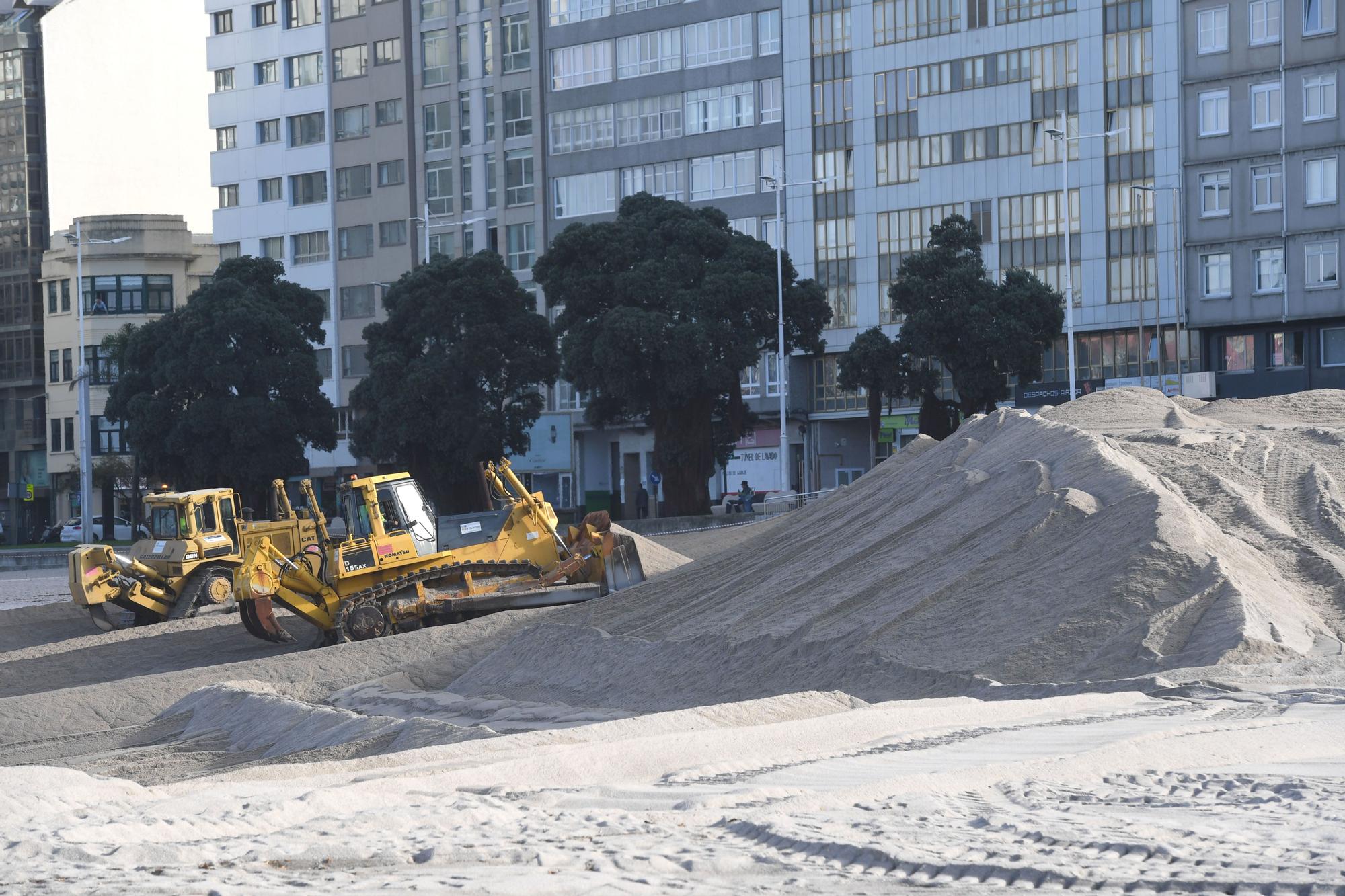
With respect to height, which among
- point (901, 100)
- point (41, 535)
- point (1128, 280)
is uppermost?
point (901, 100)

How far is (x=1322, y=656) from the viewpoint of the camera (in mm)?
16672

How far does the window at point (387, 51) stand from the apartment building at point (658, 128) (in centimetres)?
882

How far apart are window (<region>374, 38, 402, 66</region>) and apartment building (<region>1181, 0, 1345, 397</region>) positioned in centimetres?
3706

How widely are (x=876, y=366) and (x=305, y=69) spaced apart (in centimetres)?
4299

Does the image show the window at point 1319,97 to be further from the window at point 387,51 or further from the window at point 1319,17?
the window at point 387,51

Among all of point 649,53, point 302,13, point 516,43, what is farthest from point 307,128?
point 649,53

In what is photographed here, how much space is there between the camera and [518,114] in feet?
250

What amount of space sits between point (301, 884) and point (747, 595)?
47.5 feet

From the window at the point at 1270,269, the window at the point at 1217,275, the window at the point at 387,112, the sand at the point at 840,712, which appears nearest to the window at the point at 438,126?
the window at the point at 387,112

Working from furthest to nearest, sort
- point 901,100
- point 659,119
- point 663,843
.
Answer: point 659,119, point 901,100, point 663,843

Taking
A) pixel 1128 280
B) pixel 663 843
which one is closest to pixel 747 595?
pixel 663 843

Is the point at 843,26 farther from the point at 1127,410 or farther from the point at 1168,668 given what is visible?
the point at 1168,668

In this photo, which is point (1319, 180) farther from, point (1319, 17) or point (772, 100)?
point (772, 100)

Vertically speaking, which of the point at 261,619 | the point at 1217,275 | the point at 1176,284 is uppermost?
the point at 1217,275
